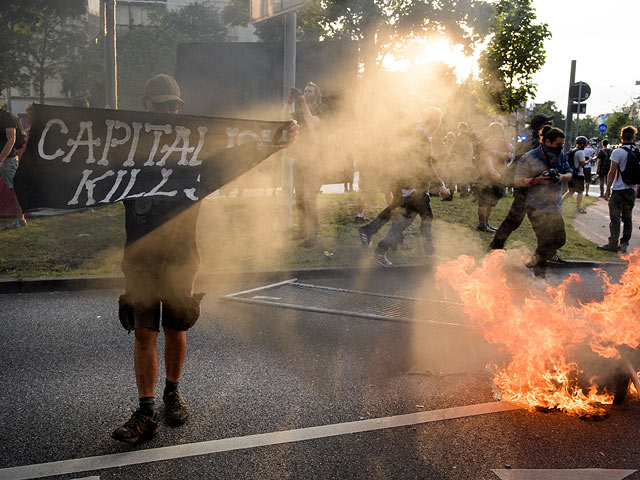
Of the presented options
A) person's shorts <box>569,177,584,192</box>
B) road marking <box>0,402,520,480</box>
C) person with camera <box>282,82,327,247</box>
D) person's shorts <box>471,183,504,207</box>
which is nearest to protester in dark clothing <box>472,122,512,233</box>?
person's shorts <box>471,183,504,207</box>

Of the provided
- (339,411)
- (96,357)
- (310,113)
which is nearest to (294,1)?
(310,113)

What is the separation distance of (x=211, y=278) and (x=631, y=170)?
6.49m

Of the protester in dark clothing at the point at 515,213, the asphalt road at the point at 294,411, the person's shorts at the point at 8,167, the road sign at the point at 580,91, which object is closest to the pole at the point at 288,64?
the protester in dark clothing at the point at 515,213

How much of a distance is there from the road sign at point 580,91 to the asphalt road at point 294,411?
12299mm

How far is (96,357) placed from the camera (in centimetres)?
415

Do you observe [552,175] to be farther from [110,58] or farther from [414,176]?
[110,58]

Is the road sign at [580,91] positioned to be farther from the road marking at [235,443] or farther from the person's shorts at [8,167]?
the road marking at [235,443]

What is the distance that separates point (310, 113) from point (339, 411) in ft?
16.6

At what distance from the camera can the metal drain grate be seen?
17.4 feet

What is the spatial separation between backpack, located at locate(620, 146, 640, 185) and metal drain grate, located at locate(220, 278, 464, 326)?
4.76 metres

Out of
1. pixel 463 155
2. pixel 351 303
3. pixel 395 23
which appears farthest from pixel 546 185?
pixel 395 23

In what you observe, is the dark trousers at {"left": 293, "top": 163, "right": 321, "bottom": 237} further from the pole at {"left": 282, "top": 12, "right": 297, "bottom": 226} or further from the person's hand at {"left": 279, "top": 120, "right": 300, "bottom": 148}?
the person's hand at {"left": 279, "top": 120, "right": 300, "bottom": 148}

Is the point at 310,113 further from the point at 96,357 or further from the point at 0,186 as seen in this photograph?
the point at 0,186

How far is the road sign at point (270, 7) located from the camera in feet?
27.3
